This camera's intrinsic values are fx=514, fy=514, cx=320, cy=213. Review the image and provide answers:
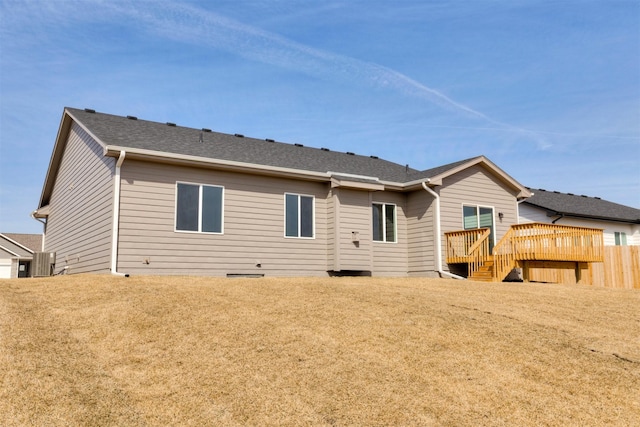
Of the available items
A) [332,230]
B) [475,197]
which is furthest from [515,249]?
[332,230]

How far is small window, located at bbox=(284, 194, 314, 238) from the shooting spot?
15.5 metres

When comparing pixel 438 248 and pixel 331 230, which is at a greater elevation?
pixel 331 230

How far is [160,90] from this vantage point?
1595 cm

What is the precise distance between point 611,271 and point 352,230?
10.4m

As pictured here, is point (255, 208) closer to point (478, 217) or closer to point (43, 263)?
point (478, 217)

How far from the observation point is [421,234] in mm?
17516

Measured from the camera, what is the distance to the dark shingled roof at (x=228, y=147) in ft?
46.3

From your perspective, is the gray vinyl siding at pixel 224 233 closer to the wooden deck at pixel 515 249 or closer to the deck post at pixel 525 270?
the wooden deck at pixel 515 249

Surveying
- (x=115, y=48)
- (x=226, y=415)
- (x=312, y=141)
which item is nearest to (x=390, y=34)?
(x=312, y=141)

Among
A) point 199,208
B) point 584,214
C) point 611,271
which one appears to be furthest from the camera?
point 584,214

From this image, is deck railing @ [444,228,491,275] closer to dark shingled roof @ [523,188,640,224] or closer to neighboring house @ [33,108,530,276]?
neighboring house @ [33,108,530,276]

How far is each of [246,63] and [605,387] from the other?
14010mm

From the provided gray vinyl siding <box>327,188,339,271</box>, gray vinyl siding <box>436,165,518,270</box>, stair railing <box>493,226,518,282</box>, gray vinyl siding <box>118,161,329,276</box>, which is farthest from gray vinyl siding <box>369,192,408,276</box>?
stair railing <box>493,226,518,282</box>

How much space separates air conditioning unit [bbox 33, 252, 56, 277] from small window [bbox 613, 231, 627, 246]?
2733 centimetres
